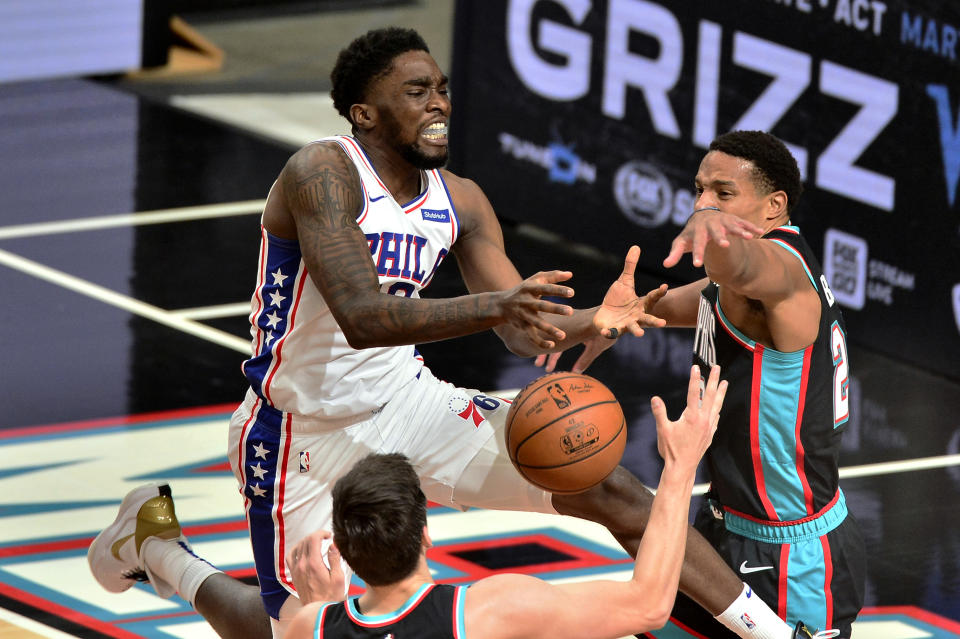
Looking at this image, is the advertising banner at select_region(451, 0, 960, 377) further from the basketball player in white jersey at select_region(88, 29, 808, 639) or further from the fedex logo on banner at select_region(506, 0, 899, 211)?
the basketball player in white jersey at select_region(88, 29, 808, 639)

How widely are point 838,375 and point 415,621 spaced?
1937mm

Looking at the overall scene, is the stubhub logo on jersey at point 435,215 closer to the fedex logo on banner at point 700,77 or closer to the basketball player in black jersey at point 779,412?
the basketball player in black jersey at point 779,412

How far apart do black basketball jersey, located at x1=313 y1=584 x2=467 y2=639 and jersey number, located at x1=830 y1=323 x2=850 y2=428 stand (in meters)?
1.76

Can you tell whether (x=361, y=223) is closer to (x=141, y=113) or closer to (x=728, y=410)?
(x=728, y=410)

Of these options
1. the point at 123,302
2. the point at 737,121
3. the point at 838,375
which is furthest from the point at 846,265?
the point at 838,375

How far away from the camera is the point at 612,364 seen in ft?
33.0

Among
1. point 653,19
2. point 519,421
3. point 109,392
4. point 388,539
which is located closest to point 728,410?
point 519,421

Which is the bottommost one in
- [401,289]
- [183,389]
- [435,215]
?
[183,389]

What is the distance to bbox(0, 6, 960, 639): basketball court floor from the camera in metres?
7.57

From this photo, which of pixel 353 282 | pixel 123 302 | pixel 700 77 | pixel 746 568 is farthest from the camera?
pixel 700 77

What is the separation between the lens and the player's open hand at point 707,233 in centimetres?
500

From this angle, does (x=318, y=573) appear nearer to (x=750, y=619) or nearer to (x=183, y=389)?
(x=750, y=619)

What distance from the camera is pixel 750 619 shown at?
5742mm

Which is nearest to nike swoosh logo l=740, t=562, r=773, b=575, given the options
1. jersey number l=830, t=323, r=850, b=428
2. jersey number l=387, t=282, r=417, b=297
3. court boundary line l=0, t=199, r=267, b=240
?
jersey number l=830, t=323, r=850, b=428
